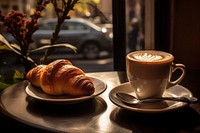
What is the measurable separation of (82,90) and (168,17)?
0.67 m

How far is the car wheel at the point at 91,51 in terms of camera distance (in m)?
3.16

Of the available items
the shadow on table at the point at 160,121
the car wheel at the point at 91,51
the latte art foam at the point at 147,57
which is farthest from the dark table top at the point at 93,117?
the car wheel at the point at 91,51

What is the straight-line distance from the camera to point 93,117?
2.48 feet

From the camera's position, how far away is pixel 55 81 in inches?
32.1

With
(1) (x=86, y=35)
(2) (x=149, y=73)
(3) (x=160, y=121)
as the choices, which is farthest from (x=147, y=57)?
(1) (x=86, y=35)

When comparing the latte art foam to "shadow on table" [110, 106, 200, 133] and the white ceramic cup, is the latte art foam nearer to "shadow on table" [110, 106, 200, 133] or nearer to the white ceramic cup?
the white ceramic cup

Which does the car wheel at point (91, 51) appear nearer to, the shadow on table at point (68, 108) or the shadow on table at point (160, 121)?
the shadow on table at point (68, 108)

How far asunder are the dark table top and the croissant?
1.6 inches

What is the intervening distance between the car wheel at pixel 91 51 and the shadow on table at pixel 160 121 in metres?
2.30

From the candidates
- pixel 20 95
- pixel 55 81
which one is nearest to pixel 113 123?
pixel 55 81

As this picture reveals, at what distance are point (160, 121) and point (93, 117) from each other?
0.16 m

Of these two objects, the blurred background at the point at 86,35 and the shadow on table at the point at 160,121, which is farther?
the blurred background at the point at 86,35

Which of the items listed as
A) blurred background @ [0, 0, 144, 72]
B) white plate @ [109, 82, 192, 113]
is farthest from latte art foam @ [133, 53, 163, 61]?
blurred background @ [0, 0, 144, 72]

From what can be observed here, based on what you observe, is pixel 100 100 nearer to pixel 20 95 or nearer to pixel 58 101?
pixel 58 101
